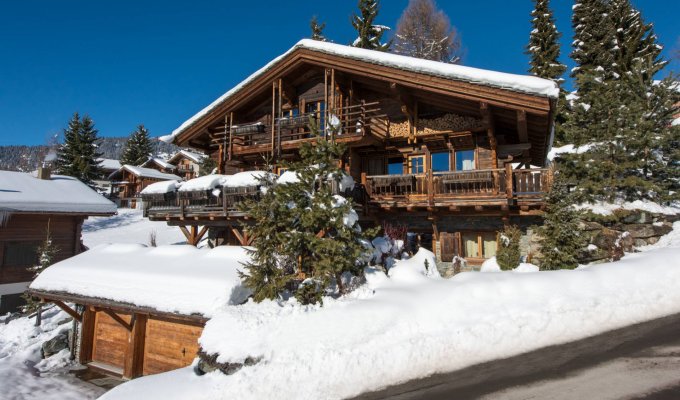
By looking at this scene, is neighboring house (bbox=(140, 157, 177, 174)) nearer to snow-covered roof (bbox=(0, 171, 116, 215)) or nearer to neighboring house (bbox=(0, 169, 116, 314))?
snow-covered roof (bbox=(0, 171, 116, 215))

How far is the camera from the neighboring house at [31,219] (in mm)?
19516

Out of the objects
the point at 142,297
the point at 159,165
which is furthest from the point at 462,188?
the point at 159,165

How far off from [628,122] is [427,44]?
1851cm

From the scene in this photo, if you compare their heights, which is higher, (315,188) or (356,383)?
(315,188)

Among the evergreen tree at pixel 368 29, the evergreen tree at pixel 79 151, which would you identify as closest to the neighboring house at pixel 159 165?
the evergreen tree at pixel 79 151

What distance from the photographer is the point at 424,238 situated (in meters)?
14.9

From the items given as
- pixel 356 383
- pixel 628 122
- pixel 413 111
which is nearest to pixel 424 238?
pixel 413 111

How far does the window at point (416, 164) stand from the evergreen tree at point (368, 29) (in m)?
19.1

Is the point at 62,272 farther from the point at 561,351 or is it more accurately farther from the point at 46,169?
the point at 46,169

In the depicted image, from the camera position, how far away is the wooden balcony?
12258 millimetres

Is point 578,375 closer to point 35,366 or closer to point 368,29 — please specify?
point 35,366

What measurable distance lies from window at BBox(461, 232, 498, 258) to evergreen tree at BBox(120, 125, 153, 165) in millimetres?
59800

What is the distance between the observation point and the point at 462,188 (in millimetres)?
13641

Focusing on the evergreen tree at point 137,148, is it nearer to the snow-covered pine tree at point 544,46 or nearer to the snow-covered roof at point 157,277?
the snow-covered roof at point 157,277
